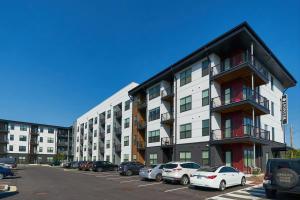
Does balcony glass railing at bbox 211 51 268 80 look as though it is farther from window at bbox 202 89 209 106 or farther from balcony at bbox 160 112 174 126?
balcony at bbox 160 112 174 126

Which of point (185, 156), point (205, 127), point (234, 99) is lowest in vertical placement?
point (185, 156)

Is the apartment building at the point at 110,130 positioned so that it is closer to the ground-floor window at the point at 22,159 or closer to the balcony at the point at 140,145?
the balcony at the point at 140,145

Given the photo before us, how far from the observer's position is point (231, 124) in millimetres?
29953

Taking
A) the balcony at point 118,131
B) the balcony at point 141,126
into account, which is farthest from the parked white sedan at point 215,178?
the balcony at point 118,131

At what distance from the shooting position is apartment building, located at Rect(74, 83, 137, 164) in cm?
5284

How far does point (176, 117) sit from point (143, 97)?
43.8 feet

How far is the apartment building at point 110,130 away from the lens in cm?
5284

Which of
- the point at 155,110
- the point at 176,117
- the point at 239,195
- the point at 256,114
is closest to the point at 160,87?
the point at 155,110

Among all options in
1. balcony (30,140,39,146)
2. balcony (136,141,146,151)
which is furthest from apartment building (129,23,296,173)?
balcony (30,140,39,146)

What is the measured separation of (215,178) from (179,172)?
4.16m

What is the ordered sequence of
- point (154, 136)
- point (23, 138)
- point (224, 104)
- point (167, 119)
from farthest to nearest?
1. point (23, 138)
2. point (154, 136)
3. point (167, 119)
4. point (224, 104)

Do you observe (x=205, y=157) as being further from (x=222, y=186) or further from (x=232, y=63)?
(x=222, y=186)

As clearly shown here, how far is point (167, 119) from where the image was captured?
3919 centimetres

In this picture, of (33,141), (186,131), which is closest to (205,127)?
(186,131)
